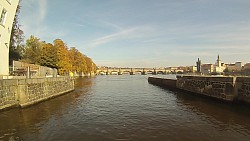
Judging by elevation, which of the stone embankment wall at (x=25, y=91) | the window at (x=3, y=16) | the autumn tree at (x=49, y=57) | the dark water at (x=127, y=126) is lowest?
the dark water at (x=127, y=126)

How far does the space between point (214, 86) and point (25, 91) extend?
19.9 m

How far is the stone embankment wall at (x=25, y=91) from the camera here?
17.3 m

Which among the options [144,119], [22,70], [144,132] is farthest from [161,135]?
[22,70]

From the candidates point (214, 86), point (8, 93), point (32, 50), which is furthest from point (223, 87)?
point (32, 50)

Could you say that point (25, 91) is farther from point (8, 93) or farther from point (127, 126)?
point (127, 126)

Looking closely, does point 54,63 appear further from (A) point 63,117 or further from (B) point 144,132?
(B) point 144,132

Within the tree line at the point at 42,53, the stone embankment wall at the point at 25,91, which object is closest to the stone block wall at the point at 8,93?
the stone embankment wall at the point at 25,91

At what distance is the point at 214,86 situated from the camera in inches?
970

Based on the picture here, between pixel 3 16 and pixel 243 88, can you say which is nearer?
pixel 243 88

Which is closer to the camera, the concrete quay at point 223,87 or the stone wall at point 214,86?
the concrete quay at point 223,87

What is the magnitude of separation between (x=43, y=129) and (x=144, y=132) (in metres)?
5.84

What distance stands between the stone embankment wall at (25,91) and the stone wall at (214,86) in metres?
19.2

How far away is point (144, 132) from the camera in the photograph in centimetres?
1183

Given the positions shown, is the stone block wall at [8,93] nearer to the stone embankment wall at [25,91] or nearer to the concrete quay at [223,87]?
the stone embankment wall at [25,91]
